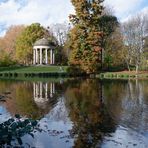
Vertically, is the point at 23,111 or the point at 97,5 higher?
the point at 97,5

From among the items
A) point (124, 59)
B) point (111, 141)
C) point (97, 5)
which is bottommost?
point (111, 141)

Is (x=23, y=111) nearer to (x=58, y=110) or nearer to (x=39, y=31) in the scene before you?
(x=58, y=110)

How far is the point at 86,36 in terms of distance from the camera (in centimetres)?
5791

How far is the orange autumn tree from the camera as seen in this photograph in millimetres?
56219

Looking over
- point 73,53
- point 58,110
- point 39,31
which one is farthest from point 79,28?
point 58,110

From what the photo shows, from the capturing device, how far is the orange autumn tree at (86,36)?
56.2 m

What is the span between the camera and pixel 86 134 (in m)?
12.8

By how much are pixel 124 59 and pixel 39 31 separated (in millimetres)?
29679

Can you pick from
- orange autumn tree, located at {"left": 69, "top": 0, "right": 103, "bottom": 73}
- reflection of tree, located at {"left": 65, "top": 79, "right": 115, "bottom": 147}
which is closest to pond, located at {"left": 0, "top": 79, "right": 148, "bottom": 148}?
reflection of tree, located at {"left": 65, "top": 79, "right": 115, "bottom": 147}

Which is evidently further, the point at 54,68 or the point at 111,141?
the point at 54,68

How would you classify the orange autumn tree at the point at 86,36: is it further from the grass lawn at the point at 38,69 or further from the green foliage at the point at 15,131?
the green foliage at the point at 15,131

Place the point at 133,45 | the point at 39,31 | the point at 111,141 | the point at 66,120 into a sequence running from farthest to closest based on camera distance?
1. the point at 39,31
2. the point at 133,45
3. the point at 66,120
4. the point at 111,141

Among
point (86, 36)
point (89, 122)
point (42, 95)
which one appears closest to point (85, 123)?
point (89, 122)

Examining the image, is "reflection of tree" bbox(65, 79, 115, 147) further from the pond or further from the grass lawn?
the grass lawn
